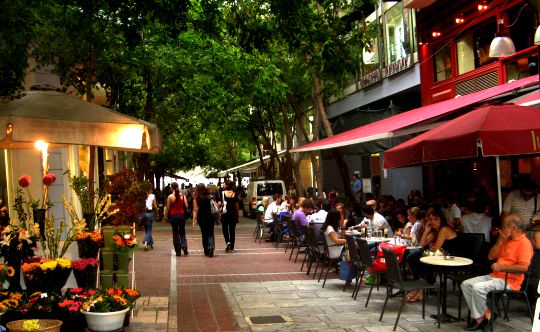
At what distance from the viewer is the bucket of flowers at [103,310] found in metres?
6.58

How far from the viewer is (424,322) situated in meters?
8.14

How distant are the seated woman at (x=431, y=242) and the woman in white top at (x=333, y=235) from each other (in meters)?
1.66

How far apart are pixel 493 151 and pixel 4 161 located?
677 centimetres

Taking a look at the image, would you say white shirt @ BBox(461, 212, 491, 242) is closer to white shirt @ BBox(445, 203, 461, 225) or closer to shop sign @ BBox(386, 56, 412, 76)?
white shirt @ BBox(445, 203, 461, 225)

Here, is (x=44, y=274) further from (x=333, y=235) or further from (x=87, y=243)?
(x=333, y=235)

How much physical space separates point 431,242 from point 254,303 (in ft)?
9.12

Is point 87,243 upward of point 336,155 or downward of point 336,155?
downward

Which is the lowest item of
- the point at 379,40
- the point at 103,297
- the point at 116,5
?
the point at 103,297

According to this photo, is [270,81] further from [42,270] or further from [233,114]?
[42,270]

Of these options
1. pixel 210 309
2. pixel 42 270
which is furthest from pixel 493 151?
pixel 42 270

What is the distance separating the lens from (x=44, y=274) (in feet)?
21.1

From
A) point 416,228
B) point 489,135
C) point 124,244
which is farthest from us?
point 416,228

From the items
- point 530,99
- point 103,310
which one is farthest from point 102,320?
point 530,99

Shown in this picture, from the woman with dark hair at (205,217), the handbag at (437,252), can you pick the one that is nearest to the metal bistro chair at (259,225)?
the woman with dark hair at (205,217)
